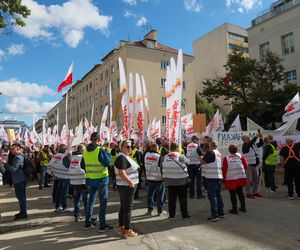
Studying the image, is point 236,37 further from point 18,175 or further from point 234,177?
point 18,175

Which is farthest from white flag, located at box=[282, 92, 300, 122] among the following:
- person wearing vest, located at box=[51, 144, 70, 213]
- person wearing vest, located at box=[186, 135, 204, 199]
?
person wearing vest, located at box=[51, 144, 70, 213]

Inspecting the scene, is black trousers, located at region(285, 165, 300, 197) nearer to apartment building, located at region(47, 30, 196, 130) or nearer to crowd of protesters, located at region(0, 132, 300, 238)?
crowd of protesters, located at region(0, 132, 300, 238)

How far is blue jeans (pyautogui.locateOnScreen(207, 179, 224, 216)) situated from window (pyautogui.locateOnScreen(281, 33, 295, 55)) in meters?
32.6

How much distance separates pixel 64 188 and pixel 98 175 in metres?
2.44

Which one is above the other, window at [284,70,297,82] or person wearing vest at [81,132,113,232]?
window at [284,70,297,82]

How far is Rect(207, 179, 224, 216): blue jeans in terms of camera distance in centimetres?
722

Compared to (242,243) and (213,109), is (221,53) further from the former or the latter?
(242,243)

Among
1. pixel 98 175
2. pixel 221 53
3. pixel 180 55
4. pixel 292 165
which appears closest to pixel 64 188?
pixel 98 175

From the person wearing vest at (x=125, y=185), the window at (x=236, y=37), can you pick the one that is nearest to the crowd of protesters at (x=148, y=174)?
the person wearing vest at (x=125, y=185)

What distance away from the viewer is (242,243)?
559cm

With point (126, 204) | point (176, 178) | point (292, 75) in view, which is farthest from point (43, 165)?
point (292, 75)

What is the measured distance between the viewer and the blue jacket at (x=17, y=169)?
772 cm

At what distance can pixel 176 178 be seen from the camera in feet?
24.2

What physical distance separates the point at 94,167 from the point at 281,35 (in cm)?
3547
